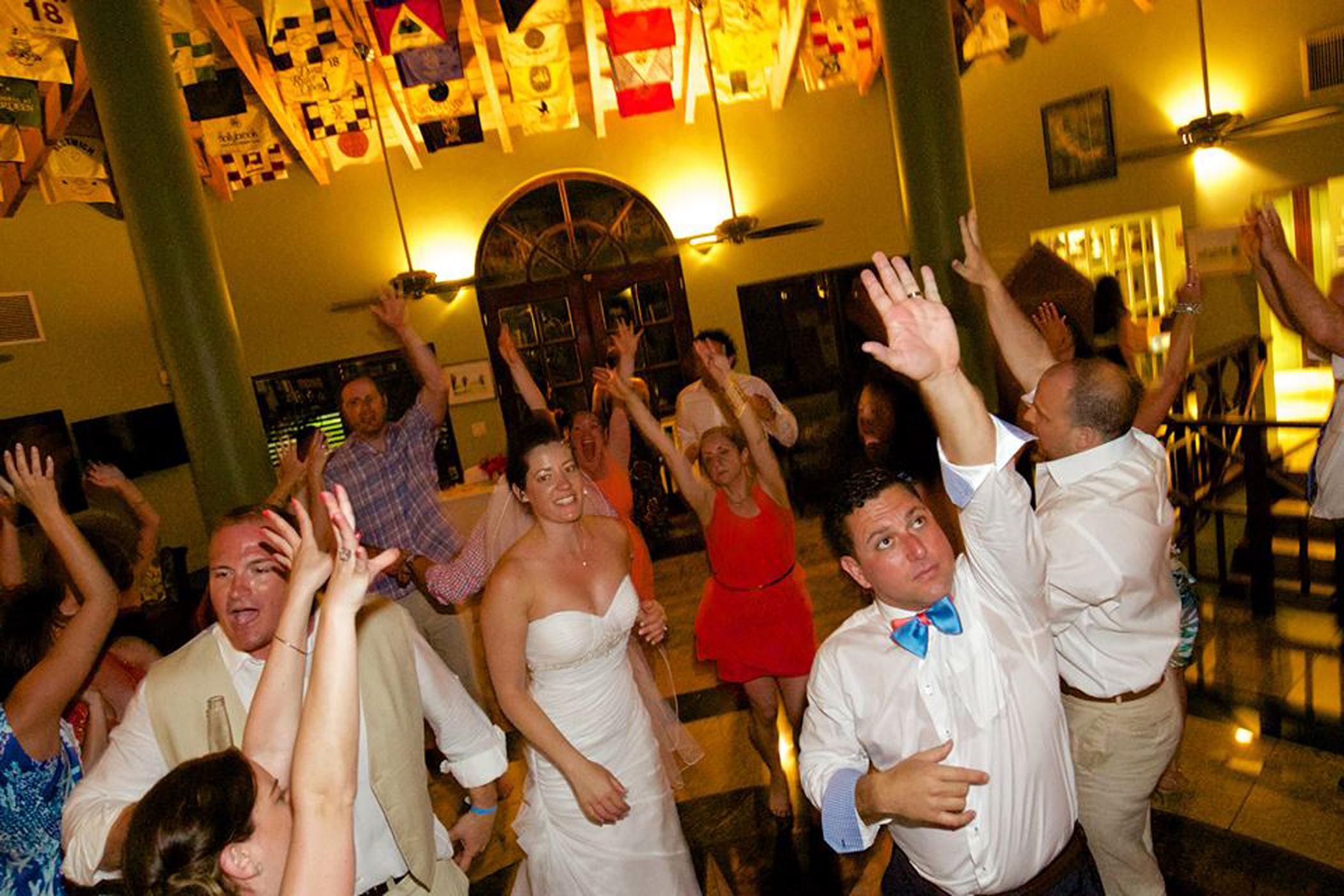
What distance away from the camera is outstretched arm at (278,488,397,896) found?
1178 mm

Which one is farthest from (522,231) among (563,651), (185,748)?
(185,748)

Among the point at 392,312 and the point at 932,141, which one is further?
the point at 932,141

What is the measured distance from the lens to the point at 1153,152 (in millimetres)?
6605

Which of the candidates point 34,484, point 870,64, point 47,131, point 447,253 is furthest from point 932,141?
point 47,131

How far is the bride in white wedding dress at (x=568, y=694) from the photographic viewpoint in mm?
2262

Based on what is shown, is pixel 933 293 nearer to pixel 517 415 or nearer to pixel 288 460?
pixel 288 460

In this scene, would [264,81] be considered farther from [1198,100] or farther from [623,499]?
[1198,100]

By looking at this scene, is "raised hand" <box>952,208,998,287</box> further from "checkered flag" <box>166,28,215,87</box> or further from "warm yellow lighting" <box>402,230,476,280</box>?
"warm yellow lighting" <box>402,230,476,280</box>

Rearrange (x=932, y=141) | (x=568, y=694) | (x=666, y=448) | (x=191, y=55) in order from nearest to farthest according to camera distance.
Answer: (x=568, y=694) → (x=666, y=448) → (x=932, y=141) → (x=191, y=55)

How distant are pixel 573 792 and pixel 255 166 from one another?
23.8ft

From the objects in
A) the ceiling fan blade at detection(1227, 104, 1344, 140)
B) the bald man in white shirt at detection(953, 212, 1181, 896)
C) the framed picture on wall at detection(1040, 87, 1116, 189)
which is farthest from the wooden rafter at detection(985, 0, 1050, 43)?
the bald man in white shirt at detection(953, 212, 1181, 896)

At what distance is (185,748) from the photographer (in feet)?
5.39

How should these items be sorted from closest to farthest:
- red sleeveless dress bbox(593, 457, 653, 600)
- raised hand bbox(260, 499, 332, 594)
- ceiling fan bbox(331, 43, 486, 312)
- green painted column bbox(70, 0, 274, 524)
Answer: raised hand bbox(260, 499, 332, 594), green painted column bbox(70, 0, 274, 524), red sleeveless dress bbox(593, 457, 653, 600), ceiling fan bbox(331, 43, 486, 312)

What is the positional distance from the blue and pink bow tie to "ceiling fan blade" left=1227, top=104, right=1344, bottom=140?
19.3ft
